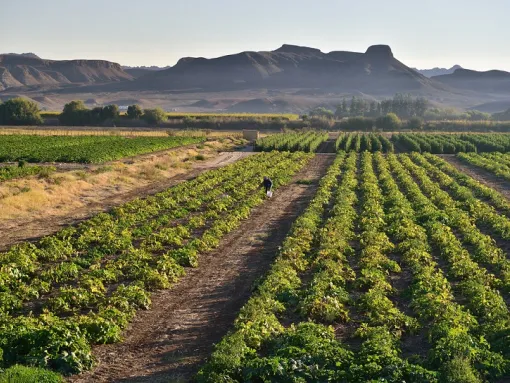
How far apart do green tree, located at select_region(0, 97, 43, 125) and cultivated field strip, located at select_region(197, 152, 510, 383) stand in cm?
8685

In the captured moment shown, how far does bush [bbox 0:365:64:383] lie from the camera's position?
982 cm

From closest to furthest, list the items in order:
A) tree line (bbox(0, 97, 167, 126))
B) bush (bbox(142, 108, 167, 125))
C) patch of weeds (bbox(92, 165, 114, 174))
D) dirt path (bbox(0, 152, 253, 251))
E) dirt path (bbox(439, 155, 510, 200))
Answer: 1. dirt path (bbox(0, 152, 253, 251))
2. dirt path (bbox(439, 155, 510, 200))
3. patch of weeds (bbox(92, 165, 114, 174))
4. tree line (bbox(0, 97, 167, 126))
5. bush (bbox(142, 108, 167, 125))

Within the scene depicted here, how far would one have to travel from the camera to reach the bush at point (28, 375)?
9.82 metres

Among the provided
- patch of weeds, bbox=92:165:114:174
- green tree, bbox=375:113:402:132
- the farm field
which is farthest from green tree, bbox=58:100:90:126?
the farm field

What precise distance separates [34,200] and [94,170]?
11645 millimetres

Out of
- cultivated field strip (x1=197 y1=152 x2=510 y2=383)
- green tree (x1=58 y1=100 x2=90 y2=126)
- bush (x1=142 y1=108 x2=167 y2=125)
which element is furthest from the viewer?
bush (x1=142 y1=108 x2=167 y2=125)

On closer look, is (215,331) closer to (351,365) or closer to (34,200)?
(351,365)

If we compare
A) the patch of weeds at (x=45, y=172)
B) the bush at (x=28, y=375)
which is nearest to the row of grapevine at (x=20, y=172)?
the patch of weeds at (x=45, y=172)

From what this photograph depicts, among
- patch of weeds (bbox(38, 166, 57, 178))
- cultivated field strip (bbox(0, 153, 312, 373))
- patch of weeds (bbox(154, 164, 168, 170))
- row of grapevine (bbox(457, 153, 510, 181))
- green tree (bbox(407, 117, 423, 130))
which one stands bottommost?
cultivated field strip (bbox(0, 153, 312, 373))

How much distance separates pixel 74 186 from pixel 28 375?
2323 cm

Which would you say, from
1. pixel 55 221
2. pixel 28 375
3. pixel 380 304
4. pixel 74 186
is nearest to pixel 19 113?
pixel 74 186

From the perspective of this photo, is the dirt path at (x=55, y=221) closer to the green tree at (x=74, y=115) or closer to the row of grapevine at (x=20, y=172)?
the row of grapevine at (x=20, y=172)

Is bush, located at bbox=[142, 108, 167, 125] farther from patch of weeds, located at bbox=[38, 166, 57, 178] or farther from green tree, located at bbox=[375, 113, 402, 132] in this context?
patch of weeds, located at bbox=[38, 166, 57, 178]

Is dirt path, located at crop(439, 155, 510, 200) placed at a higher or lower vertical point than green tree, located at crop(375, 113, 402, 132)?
lower
